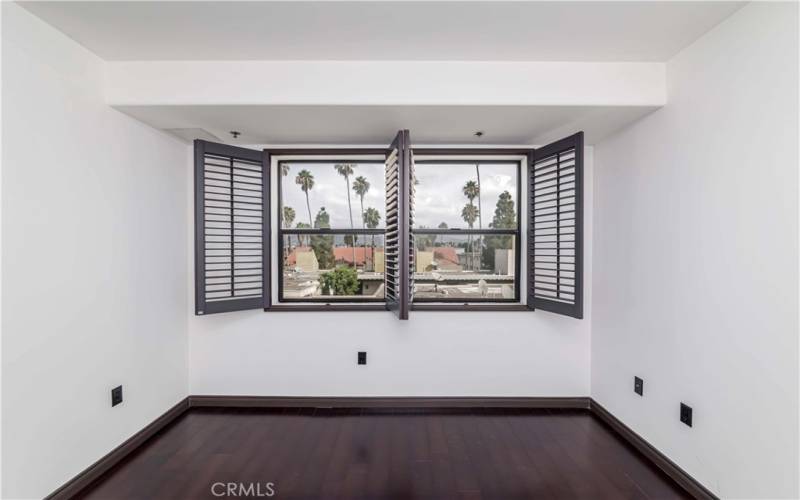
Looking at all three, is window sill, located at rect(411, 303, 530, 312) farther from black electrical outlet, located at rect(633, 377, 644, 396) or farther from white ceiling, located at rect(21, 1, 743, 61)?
white ceiling, located at rect(21, 1, 743, 61)

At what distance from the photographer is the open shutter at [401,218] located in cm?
230

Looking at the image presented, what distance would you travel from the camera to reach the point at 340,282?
3.01 meters

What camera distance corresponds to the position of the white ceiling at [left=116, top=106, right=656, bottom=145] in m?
2.13

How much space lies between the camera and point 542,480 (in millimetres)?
1933

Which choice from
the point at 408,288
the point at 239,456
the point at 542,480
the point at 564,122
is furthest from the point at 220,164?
the point at 542,480

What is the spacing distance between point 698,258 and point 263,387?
321 cm

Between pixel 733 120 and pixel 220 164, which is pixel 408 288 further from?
pixel 733 120

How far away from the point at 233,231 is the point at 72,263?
3.12 ft

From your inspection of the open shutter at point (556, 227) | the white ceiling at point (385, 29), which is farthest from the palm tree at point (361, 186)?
the open shutter at point (556, 227)

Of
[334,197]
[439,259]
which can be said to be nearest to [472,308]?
[439,259]

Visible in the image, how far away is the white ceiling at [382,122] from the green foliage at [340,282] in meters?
1.15

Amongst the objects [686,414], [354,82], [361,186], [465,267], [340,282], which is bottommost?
[686,414]

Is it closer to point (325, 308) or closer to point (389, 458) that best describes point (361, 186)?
point (325, 308)

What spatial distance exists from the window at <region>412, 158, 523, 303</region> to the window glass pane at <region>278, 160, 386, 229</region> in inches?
15.0
